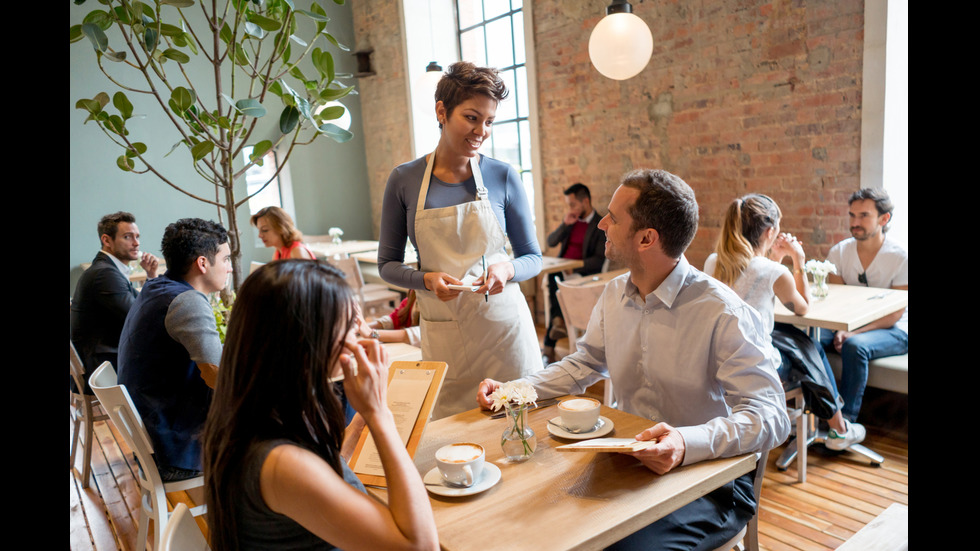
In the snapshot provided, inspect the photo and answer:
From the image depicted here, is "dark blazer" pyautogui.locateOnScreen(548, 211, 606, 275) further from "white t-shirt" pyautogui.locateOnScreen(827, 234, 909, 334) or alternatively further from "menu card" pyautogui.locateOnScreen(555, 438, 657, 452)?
"menu card" pyautogui.locateOnScreen(555, 438, 657, 452)

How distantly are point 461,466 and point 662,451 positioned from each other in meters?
0.42

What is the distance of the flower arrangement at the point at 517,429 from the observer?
4.79 feet

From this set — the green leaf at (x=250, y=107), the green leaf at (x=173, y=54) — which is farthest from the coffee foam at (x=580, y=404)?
the green leaf at (x=173, y=54)

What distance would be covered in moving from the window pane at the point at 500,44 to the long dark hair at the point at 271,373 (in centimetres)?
622

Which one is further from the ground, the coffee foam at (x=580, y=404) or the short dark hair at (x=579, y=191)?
the short dark hair at (x=579, y=191)

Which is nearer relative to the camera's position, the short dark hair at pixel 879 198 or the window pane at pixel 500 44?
the short dark hair at pixel 879 198

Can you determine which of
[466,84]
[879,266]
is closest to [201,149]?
[466,84]

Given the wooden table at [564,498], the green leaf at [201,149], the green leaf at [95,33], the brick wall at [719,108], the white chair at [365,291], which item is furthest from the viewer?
the white chair at [365,291]

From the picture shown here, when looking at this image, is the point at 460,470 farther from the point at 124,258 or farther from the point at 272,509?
the point at 124,258

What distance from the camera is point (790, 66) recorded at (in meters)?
4.09

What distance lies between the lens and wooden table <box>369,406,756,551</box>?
1.16 meters

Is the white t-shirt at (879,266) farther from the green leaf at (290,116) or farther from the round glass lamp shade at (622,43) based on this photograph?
the green leaf at (290,116)
